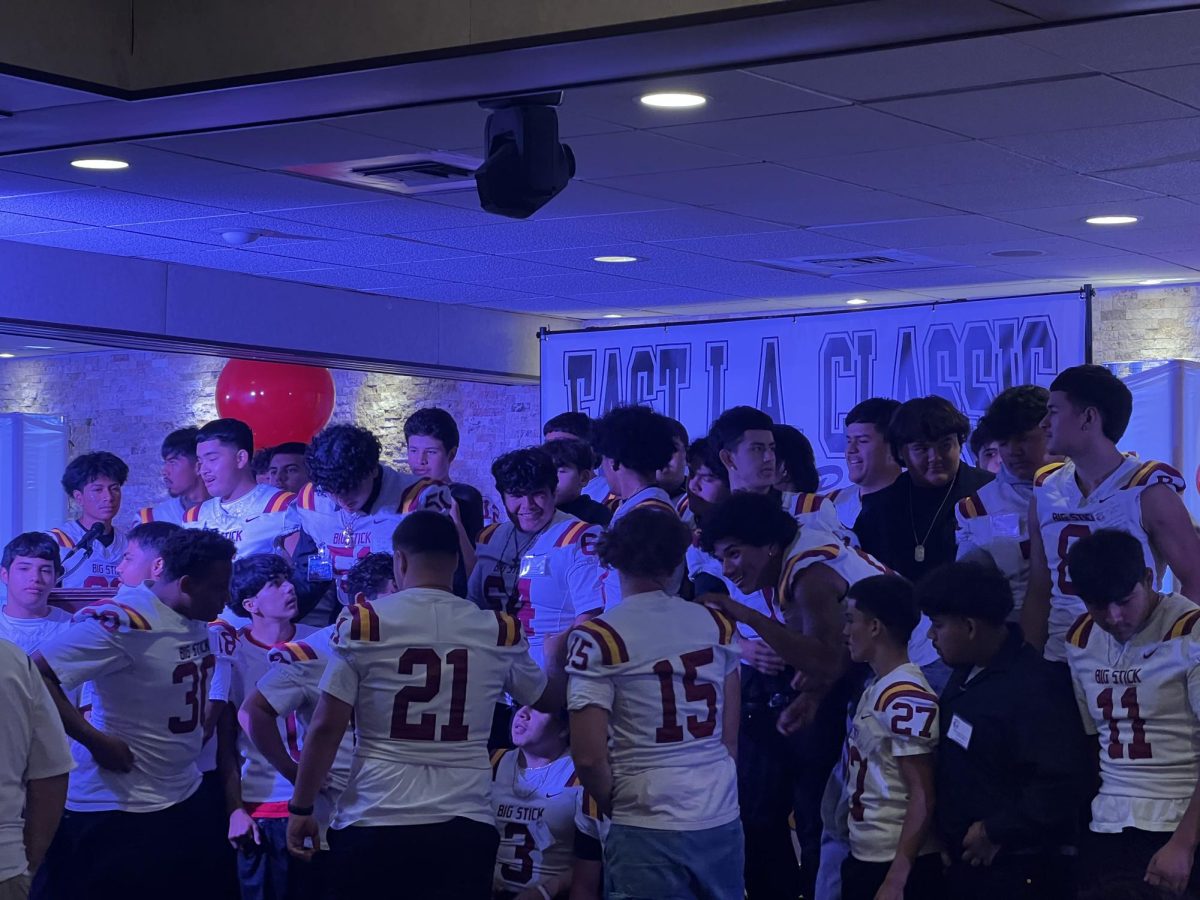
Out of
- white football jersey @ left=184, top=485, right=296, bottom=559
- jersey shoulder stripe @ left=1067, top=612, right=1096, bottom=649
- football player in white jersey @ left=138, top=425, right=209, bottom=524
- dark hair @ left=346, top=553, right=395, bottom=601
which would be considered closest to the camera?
jersey shoulder stripe @ left=1067, top=612, right=1096, bottom=649

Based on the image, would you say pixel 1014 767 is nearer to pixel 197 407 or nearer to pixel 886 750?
pixel 886 750

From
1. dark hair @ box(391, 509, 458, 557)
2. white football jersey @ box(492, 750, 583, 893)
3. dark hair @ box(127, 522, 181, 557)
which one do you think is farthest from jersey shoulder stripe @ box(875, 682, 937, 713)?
dark hair @ box(127, 522, 181, 557)

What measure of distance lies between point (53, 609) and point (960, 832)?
3.67 metres

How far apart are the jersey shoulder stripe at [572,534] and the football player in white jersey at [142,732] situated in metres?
1.07

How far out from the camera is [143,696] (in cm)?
405

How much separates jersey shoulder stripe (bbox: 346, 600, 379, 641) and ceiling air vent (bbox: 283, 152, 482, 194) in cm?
208

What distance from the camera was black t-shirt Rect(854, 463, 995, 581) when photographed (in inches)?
190

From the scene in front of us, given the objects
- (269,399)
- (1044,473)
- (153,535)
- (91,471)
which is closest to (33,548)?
(91,471)

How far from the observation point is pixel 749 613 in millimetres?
3924

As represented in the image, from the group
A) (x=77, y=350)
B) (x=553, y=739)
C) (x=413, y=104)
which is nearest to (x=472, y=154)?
(x=413, y=104)

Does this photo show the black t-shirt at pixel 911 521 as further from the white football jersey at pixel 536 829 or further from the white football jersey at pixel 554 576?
the white football jersey at pixel 536 829

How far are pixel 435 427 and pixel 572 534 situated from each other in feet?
3.73

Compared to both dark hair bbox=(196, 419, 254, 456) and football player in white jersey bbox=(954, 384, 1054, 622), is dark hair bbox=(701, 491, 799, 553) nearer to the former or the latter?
football player in white jersey bbox=(954, 384, 1054, 622)

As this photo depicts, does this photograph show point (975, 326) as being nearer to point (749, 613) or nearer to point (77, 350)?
point (749, 613)
